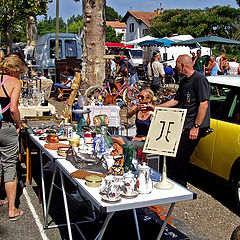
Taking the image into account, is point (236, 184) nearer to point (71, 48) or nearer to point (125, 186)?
point (125, 186)

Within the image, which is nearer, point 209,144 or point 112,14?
point 209,144

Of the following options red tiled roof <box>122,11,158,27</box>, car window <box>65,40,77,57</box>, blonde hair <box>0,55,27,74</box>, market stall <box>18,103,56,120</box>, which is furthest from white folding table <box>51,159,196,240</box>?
red tiled roof <box>122,11,158,27</box>

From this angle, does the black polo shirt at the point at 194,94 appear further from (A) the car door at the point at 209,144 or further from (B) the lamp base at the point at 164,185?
(B) the lamp base at the point at 164,185

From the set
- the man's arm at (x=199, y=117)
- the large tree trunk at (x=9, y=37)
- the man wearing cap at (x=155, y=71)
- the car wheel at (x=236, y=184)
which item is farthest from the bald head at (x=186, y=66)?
the large tree trunk at (x=9, y=37)

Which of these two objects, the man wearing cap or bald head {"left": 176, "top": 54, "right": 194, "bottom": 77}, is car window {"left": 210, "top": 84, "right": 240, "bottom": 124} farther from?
the man wearing cap

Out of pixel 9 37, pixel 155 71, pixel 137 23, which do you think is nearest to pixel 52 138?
pixel 155 71

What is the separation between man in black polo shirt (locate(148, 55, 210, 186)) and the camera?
4.30m

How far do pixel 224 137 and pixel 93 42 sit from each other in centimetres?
680

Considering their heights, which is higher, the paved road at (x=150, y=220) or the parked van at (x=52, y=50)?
the parked van at (x=52, y=50)

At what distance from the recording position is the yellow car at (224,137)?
15.4 feet

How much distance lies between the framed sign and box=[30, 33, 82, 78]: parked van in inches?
611

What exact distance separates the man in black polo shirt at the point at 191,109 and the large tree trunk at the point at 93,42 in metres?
6.62

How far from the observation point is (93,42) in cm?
1080

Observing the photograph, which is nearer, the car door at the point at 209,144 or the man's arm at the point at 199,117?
the man's arm at the point at 199,117
